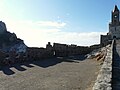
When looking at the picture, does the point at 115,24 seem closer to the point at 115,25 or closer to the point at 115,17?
the point at 115,25

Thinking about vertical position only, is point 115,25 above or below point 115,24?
below

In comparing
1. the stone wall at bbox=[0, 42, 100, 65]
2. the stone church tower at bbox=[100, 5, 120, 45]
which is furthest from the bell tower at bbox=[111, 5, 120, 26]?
the stone wall at bbox=[0, 42, 100, 65]

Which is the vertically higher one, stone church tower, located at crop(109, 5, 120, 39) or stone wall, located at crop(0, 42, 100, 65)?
stone church tower, located at crop(109, 5, 120, 39)

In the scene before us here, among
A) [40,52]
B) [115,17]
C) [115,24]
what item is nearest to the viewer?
[40,52]

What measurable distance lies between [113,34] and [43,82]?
224ft

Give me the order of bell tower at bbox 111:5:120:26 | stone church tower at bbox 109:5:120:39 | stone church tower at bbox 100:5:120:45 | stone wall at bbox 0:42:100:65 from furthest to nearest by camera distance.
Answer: stone church tower at bbox 109:5:120:39
stone church tower at bbox 100:5:120:45
bell tower at bbox 111:5:120:26
stone wall at bbox 0:42:100:65

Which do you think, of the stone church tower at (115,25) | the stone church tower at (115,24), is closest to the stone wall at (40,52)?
the stone church tower at (115,24)

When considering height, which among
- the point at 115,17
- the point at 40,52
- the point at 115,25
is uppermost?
the point at 115,17

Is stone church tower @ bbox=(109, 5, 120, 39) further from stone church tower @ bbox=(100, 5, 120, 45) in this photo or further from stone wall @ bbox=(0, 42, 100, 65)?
stone wall @ bbox=(0, 42, 100, 65)

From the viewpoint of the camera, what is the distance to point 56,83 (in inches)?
393

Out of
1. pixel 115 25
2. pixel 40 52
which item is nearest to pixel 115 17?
pixel 115 25

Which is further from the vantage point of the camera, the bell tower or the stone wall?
the bell tower

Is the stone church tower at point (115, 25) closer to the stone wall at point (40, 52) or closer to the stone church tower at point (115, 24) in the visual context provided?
the stone church tower at point (115, 24)

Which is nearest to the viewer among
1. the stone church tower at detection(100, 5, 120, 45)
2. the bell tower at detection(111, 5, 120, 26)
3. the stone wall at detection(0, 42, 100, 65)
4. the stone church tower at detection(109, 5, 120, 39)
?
the stone wall at detection(0, 42, 100, 65)
